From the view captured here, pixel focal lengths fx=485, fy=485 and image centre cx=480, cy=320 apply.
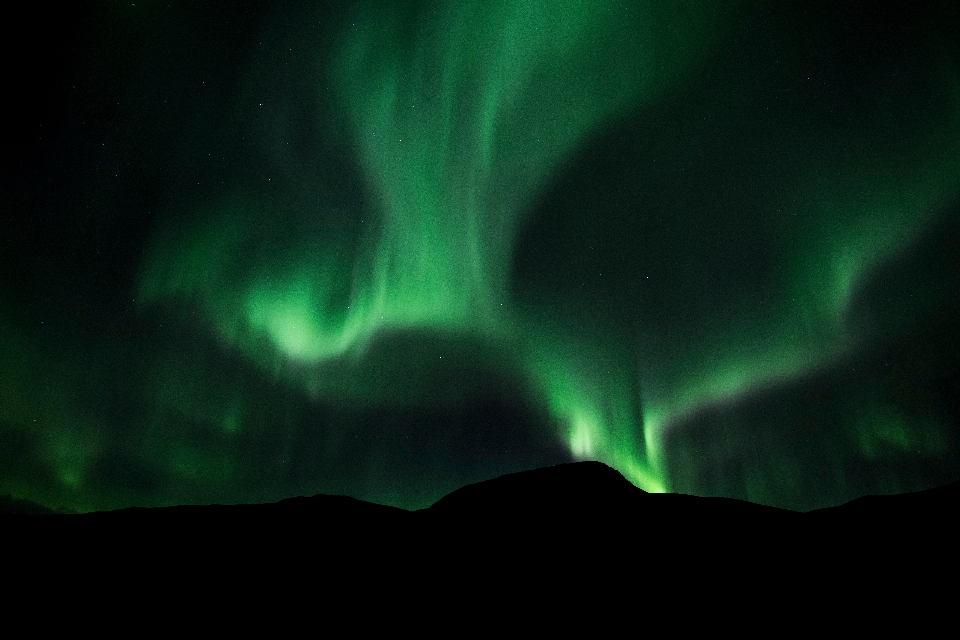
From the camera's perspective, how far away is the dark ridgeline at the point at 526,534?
412 inches

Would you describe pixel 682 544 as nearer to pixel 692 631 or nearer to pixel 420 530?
pixel 692 631

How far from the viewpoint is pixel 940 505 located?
36.7 feet

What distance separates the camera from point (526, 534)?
1448 centimetres

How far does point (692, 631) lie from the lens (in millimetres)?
8539

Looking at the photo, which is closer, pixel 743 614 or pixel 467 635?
pixel 743 614

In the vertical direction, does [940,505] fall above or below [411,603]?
above

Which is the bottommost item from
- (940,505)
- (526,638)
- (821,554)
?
(526,638)

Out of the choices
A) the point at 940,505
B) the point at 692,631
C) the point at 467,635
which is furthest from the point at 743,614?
the point at 940,505

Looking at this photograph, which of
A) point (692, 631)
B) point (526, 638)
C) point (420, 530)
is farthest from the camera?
point (420, 530)

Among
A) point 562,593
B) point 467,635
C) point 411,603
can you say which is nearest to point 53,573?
point 411,603

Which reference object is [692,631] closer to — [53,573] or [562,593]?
[562,593]

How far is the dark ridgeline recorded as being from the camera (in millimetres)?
10461

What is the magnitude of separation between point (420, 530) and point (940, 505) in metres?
13.2

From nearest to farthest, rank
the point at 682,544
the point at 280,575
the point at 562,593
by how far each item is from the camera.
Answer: the point at 562,593 → the point at 280,575 → the point at 682,544
